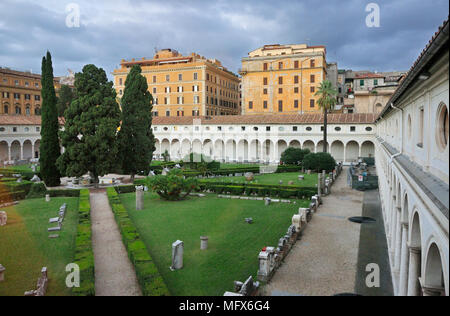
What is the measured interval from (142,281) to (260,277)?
3756mm

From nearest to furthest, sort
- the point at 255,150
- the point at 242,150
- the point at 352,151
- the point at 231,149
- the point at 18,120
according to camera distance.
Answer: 1. the point at 352,151
2. the point at 18,120
3. the point at 255,150
4. the point at 242,150
5. the point at 231,149

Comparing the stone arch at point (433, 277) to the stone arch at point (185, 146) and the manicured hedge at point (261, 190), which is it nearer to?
the manicured hedge at point (261, 190)

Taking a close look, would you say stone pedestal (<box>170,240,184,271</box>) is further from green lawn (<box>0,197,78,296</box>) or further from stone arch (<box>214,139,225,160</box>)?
stone arch (<box>214,139,225,160</box>)

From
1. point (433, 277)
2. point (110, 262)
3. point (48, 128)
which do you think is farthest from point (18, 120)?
point (433, 277)

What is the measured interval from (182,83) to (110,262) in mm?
57736

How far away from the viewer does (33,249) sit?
14.4 m

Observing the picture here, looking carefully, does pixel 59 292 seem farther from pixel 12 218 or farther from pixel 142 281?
pixel 12 218

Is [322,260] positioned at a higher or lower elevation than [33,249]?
lower

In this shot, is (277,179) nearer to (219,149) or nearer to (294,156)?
(294,156)

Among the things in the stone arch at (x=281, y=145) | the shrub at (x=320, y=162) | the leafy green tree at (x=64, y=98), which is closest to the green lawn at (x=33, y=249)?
the shrub at (x=320, y=162)

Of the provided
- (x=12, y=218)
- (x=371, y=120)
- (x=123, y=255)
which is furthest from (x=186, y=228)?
(x=371, y=120)

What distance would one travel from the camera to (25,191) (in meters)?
25.8

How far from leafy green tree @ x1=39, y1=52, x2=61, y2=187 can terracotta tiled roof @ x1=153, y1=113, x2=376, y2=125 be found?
90.4 ft

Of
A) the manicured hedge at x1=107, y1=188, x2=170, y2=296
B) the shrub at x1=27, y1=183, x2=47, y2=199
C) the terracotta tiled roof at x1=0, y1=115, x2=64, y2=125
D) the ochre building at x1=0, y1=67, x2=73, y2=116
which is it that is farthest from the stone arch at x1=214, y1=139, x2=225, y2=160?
the ochre building at x1=0, y1=67, x2=73, y2=116
